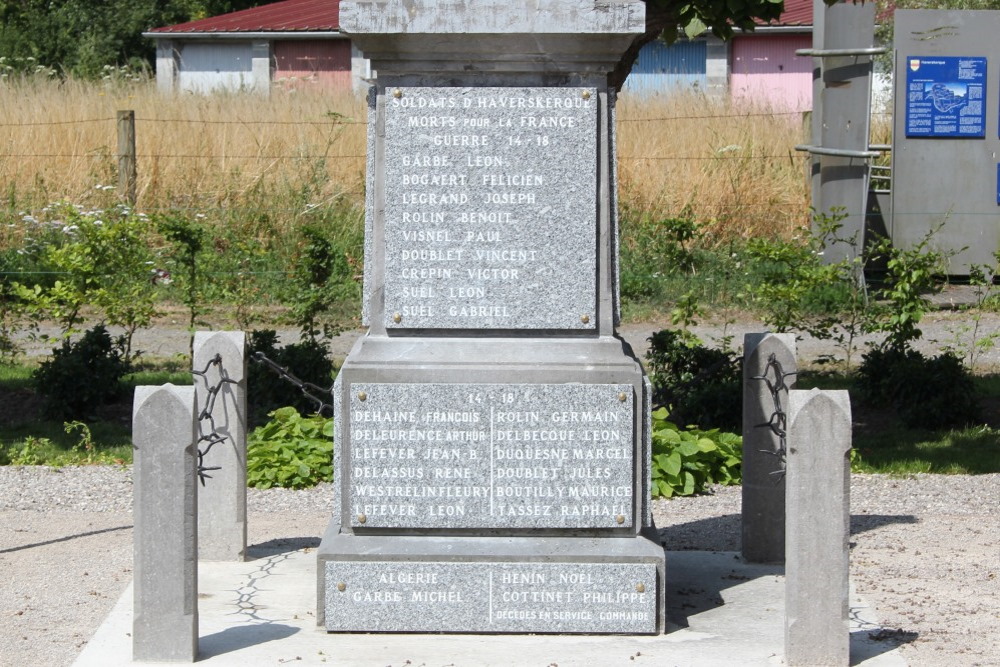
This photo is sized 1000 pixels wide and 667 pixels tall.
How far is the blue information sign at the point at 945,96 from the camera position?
13.7 meters

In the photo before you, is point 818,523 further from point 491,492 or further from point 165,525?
point 165,525

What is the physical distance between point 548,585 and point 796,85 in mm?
25067

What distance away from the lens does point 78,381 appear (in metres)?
9.39

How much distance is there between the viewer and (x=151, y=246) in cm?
1429

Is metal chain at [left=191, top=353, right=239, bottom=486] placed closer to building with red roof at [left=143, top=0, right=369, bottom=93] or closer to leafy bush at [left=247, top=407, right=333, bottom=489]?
leafy bush at [left=247, top=407, right=333, bottom=489]

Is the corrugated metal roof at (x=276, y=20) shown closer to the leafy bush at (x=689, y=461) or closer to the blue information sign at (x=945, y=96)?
the blue information sign at (x=945, y=96)

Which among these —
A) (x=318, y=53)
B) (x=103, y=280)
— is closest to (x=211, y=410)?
(x=103, y=280)

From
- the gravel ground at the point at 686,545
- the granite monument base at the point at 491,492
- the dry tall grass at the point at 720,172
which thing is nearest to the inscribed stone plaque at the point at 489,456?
the granite monument base at the point at 491,492

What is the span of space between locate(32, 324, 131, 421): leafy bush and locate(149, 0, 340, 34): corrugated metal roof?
1864 cm

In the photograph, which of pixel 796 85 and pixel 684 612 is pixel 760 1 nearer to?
pixel 684 612

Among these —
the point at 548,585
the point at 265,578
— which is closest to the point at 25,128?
the point at 265,578

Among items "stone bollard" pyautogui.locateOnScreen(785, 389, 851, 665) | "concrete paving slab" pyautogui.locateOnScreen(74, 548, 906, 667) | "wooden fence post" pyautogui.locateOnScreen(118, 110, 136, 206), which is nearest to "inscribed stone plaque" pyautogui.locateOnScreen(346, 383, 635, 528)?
"concrete paving slab" pyautogui.locateOnScreen(74, 548, 906, 667)

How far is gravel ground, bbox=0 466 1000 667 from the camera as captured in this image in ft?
17.1

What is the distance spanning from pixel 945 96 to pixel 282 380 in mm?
7795
